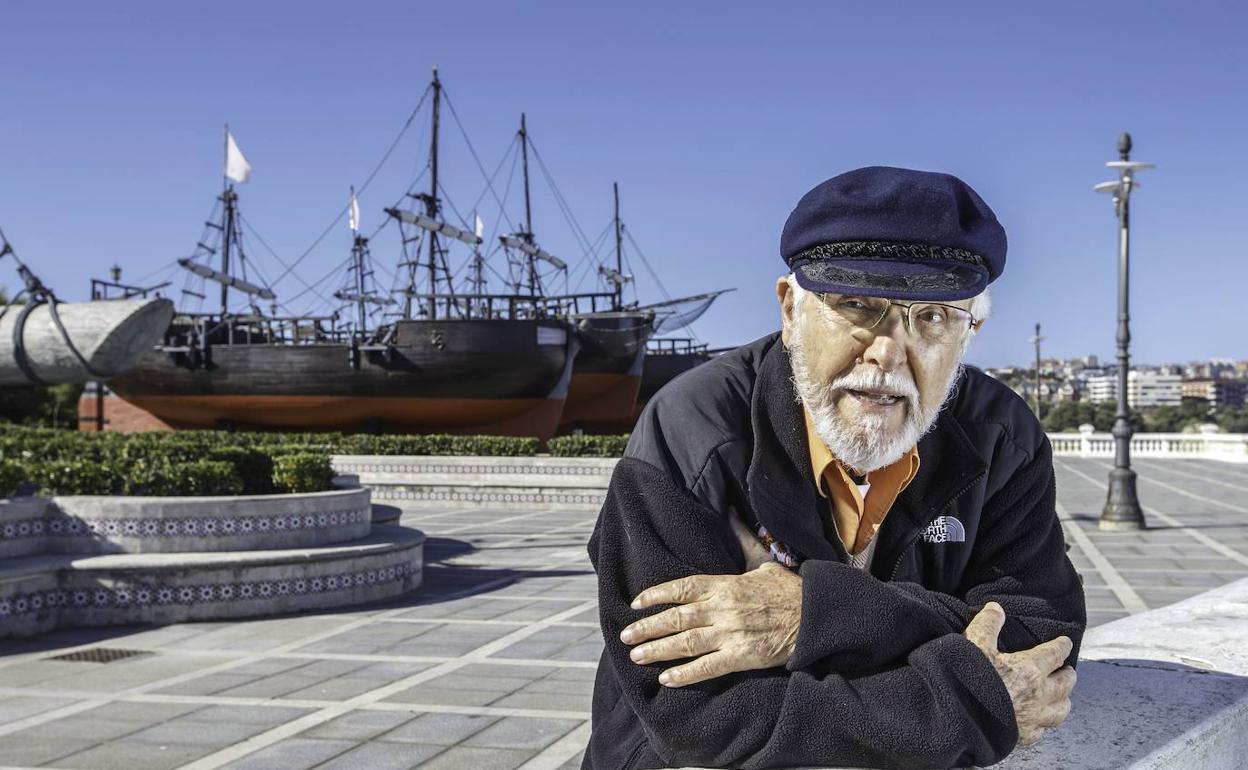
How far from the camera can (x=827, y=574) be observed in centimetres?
186

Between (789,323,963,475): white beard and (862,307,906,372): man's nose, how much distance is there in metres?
0.02

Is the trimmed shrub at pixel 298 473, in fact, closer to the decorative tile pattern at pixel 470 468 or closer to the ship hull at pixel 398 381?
the decorative tile pattern at pixel 470 468

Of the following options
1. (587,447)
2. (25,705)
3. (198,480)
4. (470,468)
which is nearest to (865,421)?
(25,705)

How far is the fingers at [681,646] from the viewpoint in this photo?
183 cm

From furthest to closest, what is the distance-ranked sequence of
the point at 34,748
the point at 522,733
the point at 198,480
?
the point at 198,480, the point at 522,733, the point at 34,748

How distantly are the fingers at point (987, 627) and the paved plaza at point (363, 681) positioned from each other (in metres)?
3.41

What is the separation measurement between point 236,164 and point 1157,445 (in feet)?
121

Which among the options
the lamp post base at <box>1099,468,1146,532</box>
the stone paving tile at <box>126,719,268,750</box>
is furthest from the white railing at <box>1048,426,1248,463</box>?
the stone paving tile at <box>126,719,268,750</box>

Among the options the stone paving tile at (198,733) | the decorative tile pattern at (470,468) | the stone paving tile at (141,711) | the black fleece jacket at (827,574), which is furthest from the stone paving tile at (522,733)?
the decorative tile pattern at (470,468)

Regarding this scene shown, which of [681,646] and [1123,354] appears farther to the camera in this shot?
[1123,354]

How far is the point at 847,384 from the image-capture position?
78.1 inches

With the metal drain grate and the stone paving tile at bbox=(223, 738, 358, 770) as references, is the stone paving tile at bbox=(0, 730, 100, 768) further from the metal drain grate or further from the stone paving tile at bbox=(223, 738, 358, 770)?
the metal drain grate

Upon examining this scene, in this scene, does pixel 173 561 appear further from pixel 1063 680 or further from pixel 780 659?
pixel 1063 680

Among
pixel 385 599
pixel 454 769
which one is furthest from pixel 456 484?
pixel 454 769
